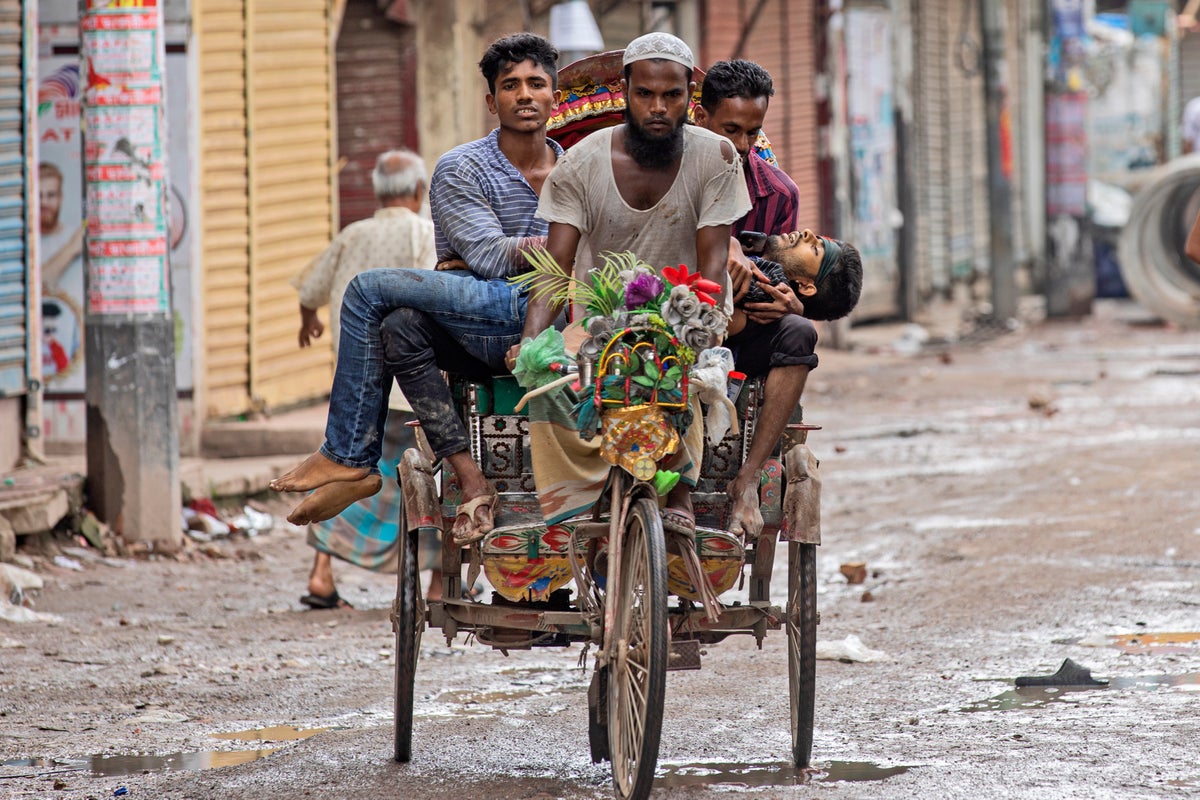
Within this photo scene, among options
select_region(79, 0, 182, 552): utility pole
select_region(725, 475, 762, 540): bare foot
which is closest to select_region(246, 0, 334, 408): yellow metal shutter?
select_region(79, 0, 182, 552): utility pole

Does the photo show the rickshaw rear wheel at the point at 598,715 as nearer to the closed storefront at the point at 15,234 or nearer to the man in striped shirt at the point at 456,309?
the man in striped shirt at the point at 456,309

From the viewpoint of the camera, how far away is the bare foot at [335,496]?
525cm

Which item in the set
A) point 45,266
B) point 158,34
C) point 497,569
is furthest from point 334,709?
point 45,266

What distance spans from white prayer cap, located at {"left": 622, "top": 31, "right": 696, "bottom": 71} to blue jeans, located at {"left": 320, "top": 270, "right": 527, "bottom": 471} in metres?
0.73

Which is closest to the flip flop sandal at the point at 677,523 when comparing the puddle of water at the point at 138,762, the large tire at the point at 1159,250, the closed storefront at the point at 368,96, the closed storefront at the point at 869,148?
the puddle of water at the point at 138,762

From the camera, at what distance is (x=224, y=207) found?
11.3 metres

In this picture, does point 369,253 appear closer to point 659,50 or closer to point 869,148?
point 659,50

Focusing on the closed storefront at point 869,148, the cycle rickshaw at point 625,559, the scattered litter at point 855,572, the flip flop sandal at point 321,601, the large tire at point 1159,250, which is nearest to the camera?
the cycle rickshaw at point 625,559

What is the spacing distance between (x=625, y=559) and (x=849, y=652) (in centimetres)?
219

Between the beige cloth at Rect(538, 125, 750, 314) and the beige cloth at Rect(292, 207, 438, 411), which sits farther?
the beige cloth at Rect(292, 207, 438, 411)

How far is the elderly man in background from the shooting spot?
7.68 meters

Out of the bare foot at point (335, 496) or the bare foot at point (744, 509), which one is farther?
the bare foot at point (335, 496)

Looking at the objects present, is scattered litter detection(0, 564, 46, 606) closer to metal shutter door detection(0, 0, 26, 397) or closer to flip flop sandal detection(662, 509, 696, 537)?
metal shutter door detection(0, 0, 26, 397)

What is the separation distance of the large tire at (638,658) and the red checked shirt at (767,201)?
1215 millimetres
